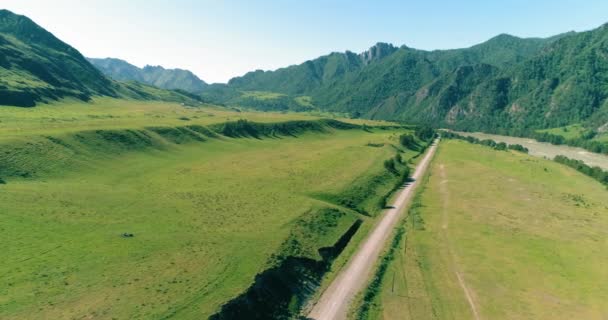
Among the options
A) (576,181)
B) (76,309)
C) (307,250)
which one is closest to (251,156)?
(307,250)

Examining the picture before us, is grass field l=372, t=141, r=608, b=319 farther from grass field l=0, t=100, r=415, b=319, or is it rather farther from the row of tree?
the row of tree

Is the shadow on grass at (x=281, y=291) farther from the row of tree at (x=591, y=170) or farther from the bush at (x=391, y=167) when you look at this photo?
the row of tree at (x=591, y=170)

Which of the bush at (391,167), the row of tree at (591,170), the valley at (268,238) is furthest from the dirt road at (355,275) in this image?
the row of tree at (591,170)

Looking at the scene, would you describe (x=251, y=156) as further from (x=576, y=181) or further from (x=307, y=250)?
(x=576, y=181)

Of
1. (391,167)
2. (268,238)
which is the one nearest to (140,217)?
(268,238)

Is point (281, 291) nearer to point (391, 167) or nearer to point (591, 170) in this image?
point (391, 167)

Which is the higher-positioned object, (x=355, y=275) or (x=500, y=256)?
(x=500, y=256)

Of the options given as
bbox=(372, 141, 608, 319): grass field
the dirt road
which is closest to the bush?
bbox=(372, 141, 608, 319): grass field
